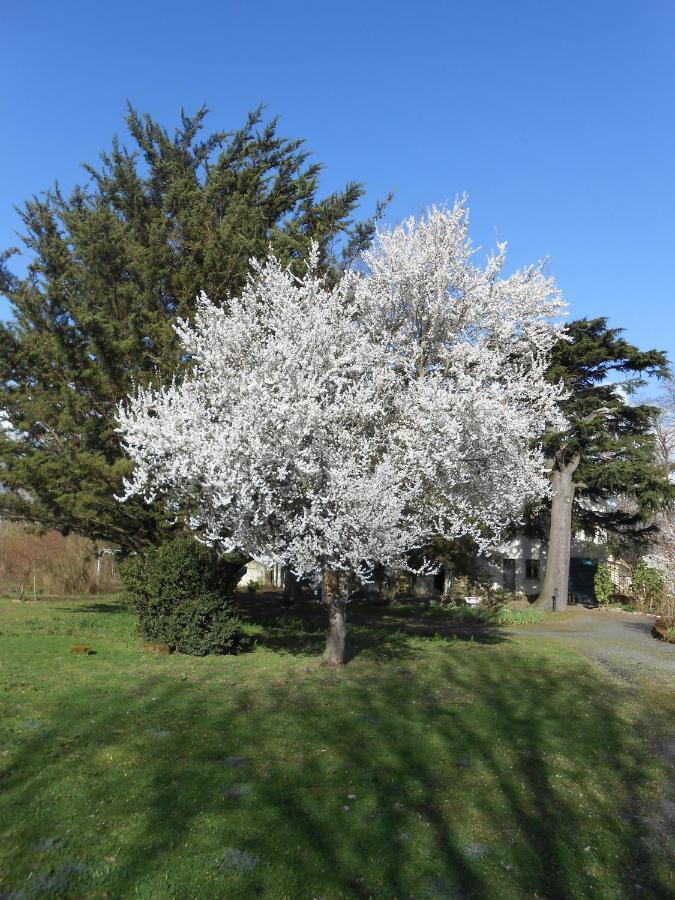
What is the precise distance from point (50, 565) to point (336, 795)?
21062mm

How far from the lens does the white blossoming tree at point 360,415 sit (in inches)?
374

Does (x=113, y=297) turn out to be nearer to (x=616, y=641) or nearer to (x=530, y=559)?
(x=616, y=641)

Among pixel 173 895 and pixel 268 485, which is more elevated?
pixel 268 485

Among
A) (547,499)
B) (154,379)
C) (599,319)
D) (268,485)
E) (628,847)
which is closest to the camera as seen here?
(628,847)

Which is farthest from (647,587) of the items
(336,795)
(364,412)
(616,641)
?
(336,795)

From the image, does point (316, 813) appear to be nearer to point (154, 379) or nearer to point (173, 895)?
point (173, 895)

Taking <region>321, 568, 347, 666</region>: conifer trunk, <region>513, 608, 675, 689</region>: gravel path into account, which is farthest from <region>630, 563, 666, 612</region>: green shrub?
<region>321, 568, 347, 666</region>: conifer trunk

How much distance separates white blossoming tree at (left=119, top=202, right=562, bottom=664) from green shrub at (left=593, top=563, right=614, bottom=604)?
1521 cm

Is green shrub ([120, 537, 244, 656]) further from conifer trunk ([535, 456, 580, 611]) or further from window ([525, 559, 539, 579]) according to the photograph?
window ([525, 559, 539, 579])

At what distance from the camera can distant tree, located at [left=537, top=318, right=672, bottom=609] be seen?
22.5 meters

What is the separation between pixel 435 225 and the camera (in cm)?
1272

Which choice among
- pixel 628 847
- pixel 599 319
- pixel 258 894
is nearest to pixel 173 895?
pixel 258 894

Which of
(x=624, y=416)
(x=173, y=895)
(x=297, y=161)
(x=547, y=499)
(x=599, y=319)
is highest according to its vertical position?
(x=297, y=161)

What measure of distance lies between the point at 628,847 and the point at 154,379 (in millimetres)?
12097
